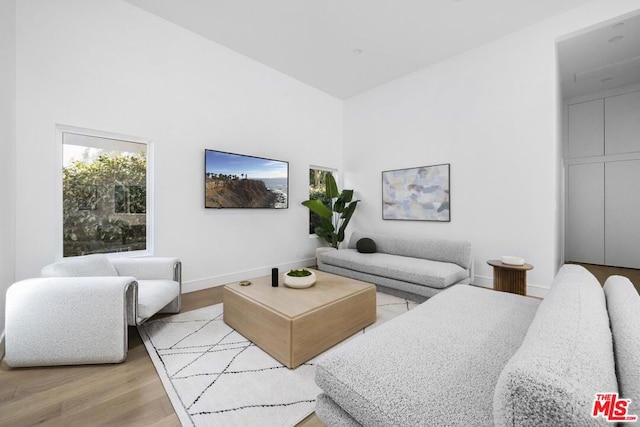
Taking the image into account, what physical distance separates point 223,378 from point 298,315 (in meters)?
0.62

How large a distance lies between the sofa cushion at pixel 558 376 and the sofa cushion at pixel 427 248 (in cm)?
260

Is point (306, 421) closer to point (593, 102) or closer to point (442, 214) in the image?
point (442, 214)

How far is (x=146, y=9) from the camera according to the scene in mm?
3080

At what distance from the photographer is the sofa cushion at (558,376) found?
58cm

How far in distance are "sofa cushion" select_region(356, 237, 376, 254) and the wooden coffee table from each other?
1547 millimetres

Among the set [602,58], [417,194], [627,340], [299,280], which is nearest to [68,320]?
[299,280]

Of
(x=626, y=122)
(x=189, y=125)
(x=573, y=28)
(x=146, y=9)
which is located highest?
(x=146, y=9)

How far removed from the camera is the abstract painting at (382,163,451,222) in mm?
4141

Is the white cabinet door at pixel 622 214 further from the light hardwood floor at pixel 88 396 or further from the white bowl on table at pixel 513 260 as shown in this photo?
the light hardwood floor at pixel 88 396

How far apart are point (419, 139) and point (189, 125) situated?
350 centimetres

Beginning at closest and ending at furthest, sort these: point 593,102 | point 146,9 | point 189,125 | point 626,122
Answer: point 146,9
point 189,125
point 626,122
point 593,102

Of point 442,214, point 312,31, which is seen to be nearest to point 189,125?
point 312,31

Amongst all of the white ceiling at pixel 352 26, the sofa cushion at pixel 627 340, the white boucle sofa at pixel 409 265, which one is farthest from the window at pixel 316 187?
the sofa cushion at pixel 627 340

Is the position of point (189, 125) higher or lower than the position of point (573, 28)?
lower
